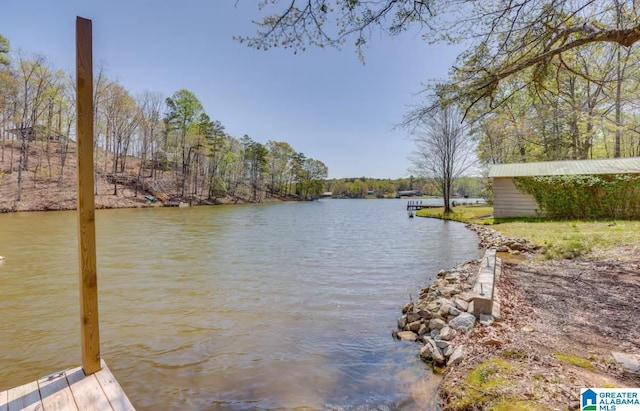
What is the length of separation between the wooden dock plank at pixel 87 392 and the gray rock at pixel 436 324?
11.1 feet

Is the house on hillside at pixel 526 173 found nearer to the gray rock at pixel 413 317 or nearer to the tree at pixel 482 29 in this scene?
→ the tree at pixel 482 29

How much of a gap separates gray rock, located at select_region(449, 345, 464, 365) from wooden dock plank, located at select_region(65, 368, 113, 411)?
110 inches

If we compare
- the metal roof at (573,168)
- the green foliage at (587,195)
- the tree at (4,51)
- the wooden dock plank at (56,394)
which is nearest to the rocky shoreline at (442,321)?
the wooden dock plank at (56,394)

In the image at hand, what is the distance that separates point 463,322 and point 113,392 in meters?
3.54

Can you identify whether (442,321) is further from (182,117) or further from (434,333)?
(182,117)

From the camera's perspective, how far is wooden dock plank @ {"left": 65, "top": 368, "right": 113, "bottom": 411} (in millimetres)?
1990

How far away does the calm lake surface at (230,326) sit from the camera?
9.73 feet

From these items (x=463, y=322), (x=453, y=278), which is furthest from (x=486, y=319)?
(x=453, y=278)

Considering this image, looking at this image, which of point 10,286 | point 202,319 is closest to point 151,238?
point 10,286

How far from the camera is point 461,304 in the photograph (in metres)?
4.31

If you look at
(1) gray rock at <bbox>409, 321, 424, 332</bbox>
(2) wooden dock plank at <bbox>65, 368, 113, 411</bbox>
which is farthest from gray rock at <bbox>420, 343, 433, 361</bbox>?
(2) wooden dock plank at <bbox>65, 368, 113, 411</bbox>

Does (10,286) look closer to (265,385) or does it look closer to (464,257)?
(265,385)

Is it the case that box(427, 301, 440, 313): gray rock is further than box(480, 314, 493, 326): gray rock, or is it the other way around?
box(427, 301, 440, 313): gray rock

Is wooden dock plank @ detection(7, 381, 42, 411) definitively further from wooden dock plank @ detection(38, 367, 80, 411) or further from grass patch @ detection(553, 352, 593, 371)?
grass patch @ detection(553, 352, 593, 371)
